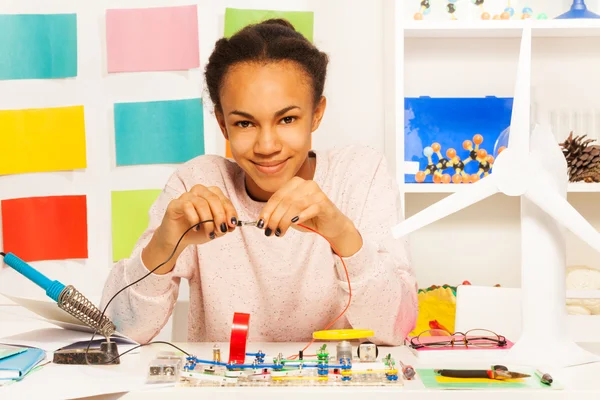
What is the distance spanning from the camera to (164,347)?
1.03 metres

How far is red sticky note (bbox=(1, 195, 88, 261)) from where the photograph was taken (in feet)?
6.46

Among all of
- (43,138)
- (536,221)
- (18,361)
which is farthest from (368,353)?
(43,138)

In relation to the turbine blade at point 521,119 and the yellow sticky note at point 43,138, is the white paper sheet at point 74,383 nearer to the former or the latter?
the turbine blade at point 521,119

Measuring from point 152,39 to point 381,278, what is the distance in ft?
3.82

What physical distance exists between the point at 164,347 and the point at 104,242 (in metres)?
1.02

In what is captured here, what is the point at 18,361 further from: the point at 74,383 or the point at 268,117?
the point at 268,117

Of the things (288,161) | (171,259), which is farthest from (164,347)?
(288,161)

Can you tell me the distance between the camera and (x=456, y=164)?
72.4 inches

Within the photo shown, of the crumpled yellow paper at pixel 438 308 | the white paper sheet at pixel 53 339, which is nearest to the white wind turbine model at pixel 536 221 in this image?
the white paper sheet at pixel 53 339

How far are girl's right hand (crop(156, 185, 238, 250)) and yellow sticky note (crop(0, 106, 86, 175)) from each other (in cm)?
105

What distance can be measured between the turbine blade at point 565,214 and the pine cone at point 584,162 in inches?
39.7

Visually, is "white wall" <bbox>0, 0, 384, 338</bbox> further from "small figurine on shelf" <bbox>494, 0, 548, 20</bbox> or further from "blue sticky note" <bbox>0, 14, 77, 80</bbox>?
"small figurine on shelf" <bbox>494, 0, 548, 20</bbox>

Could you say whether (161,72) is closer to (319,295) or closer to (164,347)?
(319,295)

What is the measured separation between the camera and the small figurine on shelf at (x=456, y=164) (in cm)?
182
